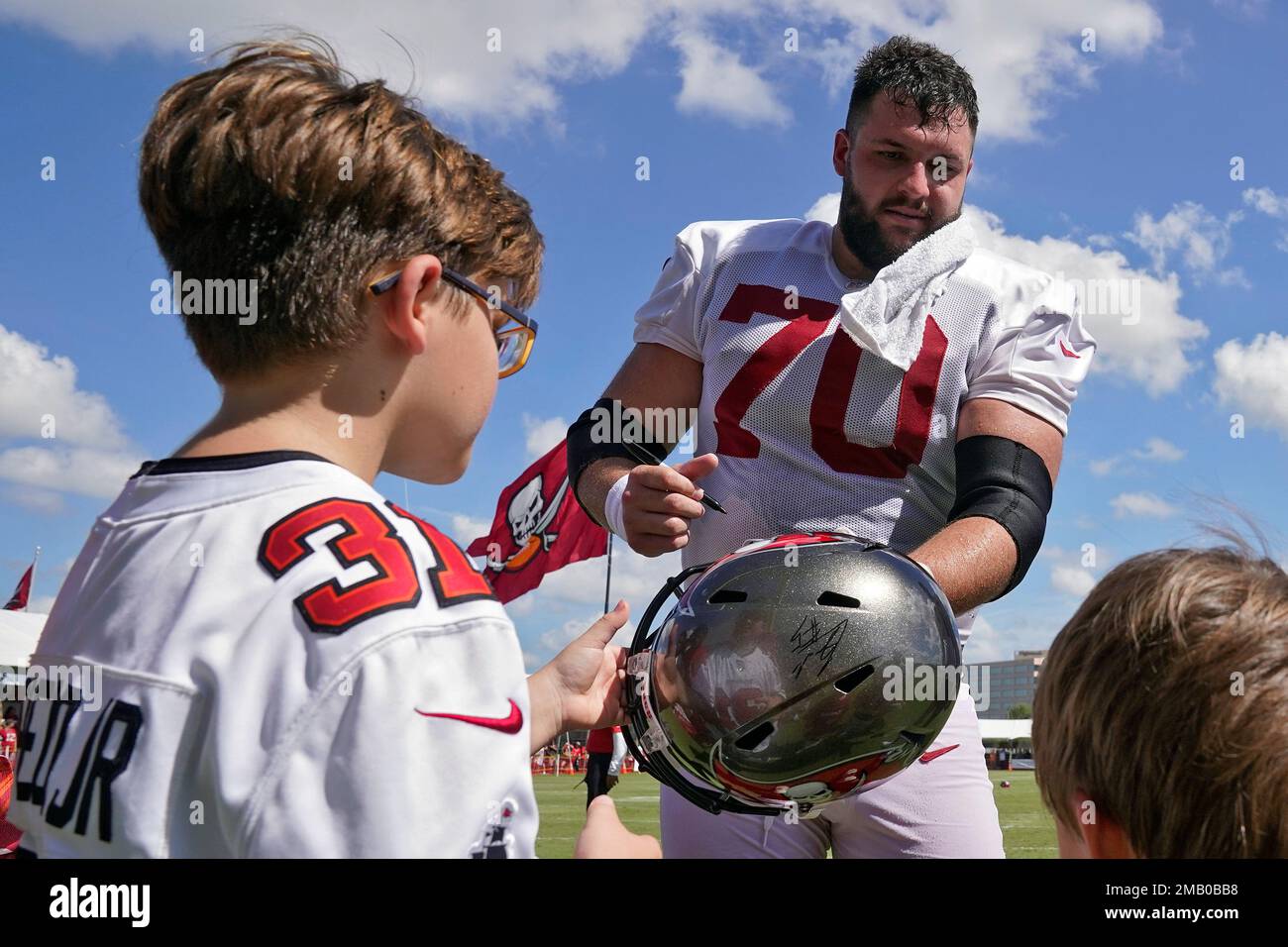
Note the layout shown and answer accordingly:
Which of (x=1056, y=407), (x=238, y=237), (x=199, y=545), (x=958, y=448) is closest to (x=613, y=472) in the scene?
(x=958, y=448)

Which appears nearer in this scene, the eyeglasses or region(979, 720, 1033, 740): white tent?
the eyeglasses

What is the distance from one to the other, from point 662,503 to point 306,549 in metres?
1.38

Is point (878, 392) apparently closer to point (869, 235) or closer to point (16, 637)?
point (869, 235)

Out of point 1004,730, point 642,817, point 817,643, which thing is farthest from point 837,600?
point 1004,730

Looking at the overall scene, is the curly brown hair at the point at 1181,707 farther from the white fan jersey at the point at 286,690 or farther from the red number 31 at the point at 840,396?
the red number 31 at the point at 840,396

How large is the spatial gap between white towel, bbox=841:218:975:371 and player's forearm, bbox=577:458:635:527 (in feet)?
2.44

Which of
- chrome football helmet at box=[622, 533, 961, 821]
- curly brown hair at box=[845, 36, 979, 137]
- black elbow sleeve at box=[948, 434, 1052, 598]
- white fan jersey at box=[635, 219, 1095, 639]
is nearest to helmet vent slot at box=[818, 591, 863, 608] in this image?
chrome football helmet at box=[622, 533, 961, 821]

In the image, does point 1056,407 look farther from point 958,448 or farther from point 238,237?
point 238,237

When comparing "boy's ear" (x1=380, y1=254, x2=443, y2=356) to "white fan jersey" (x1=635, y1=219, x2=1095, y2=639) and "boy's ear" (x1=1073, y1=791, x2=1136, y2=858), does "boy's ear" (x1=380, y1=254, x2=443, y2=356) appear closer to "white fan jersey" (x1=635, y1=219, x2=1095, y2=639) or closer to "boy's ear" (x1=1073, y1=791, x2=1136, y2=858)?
"boy's ear" (x1=1073, y1=791, x2=1136, y2=858)

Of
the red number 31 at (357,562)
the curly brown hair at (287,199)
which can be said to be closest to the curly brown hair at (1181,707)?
the red number 31 at (357,562)

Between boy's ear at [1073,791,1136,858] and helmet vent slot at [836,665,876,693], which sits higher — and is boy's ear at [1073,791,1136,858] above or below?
below

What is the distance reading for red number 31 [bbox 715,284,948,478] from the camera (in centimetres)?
318

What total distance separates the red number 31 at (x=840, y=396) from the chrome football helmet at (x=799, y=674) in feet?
2.61
